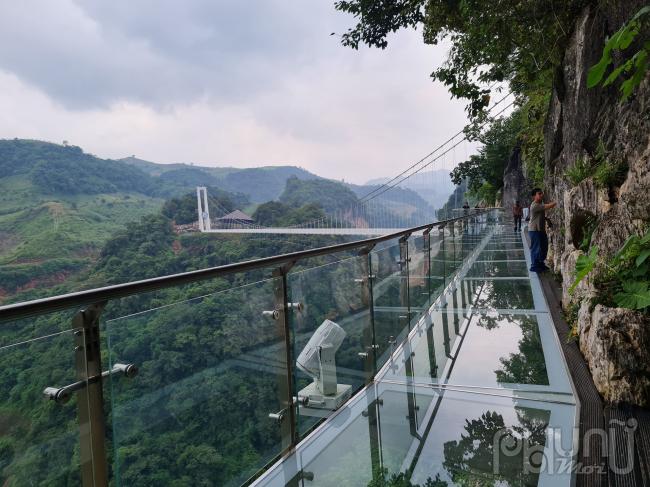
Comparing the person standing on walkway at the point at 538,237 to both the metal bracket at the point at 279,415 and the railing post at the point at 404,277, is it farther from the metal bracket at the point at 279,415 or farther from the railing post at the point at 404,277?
the metal bracket at the point at 279,415

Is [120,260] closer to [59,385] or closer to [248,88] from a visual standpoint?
[59,385]

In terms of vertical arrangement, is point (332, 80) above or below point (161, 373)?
above

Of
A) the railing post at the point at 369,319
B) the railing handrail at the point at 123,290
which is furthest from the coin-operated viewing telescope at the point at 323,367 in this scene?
the railing handrail at the point at 123,290

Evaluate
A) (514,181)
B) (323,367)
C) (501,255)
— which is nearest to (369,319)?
(323,367)

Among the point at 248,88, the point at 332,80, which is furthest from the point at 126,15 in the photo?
the point at 332,80

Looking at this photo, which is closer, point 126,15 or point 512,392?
point 512,392

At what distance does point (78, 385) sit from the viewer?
2.92 ft

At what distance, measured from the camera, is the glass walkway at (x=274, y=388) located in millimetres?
845

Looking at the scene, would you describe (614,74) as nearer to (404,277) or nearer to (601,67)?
(601,67)

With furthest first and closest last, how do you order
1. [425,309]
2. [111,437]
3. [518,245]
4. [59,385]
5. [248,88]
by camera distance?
[248,88] → [518,245] → [425,309] → [111,437] → [59,385]

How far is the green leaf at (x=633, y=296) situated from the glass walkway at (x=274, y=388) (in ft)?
1.45

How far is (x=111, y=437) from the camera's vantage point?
3.14ft

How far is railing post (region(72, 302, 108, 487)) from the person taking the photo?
89cm

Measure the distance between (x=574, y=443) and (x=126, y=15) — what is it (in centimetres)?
6260
